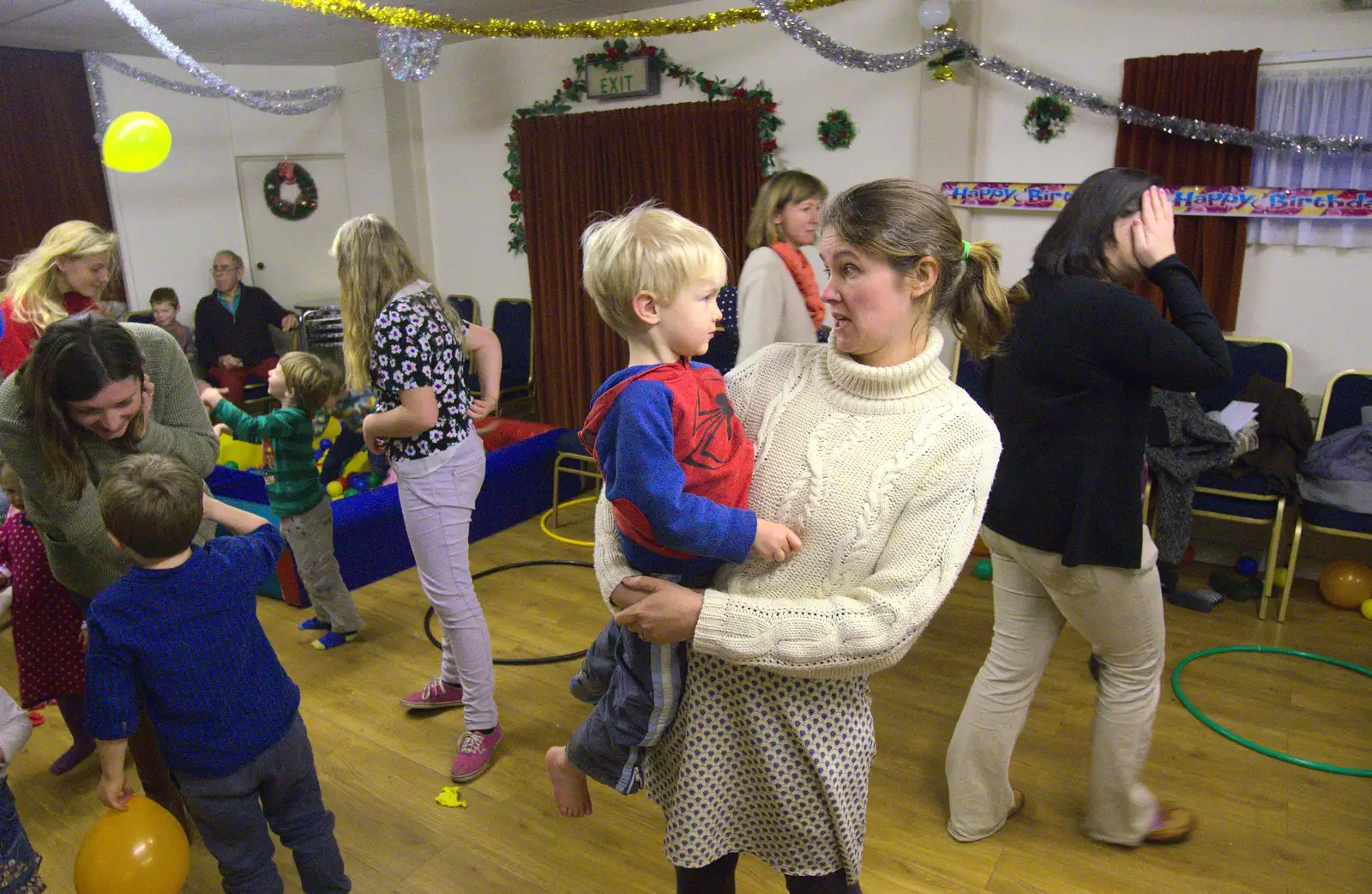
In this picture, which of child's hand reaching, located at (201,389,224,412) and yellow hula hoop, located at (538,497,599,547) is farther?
yellow hula hoop, located at (538,497,599,547)

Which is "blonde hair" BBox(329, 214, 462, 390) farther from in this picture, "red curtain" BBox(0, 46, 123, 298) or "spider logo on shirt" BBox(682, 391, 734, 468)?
"red curtain" BBox(0, 46, 123, 298)

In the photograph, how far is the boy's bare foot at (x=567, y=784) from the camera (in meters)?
1.53

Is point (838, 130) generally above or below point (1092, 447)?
above

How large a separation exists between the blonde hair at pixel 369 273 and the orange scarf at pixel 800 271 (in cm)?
101

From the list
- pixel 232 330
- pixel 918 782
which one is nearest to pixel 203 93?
pixel 232 330

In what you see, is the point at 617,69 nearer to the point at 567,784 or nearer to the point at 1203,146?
the point at 1203,146

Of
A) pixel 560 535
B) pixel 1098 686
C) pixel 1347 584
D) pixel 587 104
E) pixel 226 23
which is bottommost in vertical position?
pixel 560 535

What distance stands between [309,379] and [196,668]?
1.72 metres

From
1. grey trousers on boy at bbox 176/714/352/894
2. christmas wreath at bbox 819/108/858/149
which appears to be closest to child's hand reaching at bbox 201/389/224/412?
grey trousers on boy at bbox 176/714/352/894

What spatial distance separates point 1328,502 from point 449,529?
3.28m

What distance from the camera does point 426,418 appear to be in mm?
2449

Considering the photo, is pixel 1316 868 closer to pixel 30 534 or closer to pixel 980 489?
pixel 980 489

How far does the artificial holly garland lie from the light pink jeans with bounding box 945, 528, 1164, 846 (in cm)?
361

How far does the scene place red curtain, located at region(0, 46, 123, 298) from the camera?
609cm
